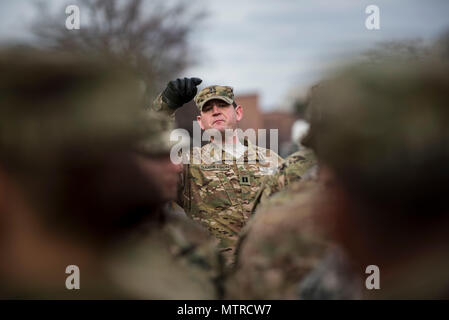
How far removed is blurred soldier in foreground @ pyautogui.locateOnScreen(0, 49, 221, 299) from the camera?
4.37ft

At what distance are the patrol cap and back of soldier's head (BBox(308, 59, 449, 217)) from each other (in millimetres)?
2108

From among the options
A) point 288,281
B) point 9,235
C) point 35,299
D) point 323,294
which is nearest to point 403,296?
point 323,294

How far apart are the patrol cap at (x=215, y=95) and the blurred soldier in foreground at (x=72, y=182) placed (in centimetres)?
207

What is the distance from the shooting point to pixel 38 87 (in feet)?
4.41

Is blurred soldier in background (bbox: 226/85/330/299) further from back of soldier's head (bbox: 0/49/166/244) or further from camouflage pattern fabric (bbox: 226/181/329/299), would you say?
back of soldier's head (bbox: 0/49/166/244)

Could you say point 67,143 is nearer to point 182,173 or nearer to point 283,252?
point 283,252

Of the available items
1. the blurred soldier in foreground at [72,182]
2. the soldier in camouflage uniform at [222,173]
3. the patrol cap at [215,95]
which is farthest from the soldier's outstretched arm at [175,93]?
the blurred soldier in foreground at [72,182]

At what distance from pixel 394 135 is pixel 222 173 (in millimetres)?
2159

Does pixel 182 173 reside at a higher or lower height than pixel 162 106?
lower

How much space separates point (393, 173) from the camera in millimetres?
1354

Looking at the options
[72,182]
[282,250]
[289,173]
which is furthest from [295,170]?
[72,182]

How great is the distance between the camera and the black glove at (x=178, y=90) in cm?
276

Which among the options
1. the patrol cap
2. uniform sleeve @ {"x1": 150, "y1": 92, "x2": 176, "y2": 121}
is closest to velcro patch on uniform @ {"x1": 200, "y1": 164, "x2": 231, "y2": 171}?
the patrol cap

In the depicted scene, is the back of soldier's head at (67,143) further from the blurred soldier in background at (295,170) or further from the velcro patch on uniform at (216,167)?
the velcro patch on uniform at (216,167)
